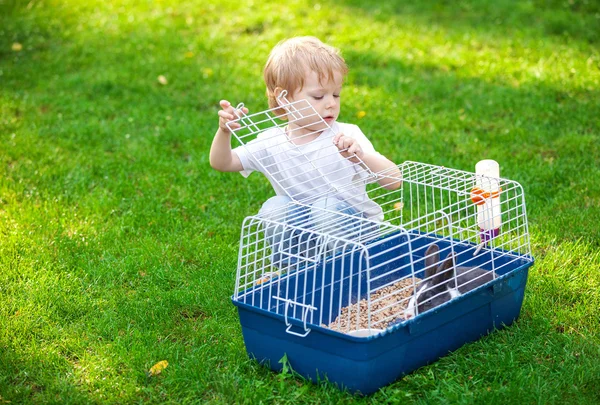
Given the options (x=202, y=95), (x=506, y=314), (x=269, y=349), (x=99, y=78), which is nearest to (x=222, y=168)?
(x=269, y=349)

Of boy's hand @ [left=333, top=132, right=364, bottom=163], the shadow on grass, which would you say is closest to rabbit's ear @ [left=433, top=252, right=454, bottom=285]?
boy's hand @ [left=333, top=132, right=364, bottom=163]

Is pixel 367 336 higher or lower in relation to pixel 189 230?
higher

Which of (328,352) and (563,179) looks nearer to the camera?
(328,352)

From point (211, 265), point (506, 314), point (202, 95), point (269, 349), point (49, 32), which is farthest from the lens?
point (49, 32)

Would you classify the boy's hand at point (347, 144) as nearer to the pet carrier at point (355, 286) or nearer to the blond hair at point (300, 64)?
the pet carrier at point (355, 286)

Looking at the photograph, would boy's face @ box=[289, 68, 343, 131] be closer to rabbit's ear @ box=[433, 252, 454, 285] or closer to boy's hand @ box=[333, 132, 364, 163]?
boy's hand @ box=[333, 132, 364, 163]

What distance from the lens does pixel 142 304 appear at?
3225 millimetres

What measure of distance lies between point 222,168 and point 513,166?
83.1 inches

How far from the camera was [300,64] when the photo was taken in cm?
313

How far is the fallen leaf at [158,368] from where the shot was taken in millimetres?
2727

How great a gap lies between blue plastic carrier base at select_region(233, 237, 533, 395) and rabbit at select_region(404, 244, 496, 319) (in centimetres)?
7

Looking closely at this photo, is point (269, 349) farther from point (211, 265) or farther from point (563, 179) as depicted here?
point (563, 179)

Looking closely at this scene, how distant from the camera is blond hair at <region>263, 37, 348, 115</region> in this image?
10.3 feet

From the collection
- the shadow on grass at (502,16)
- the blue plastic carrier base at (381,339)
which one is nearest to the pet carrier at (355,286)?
the blue plastic carrier base at (381,339)
